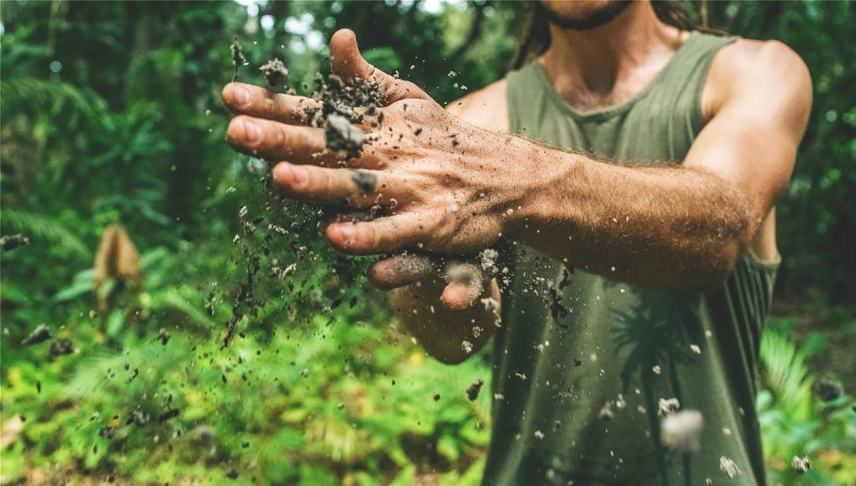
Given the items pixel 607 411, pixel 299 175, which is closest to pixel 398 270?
pixel 299 175

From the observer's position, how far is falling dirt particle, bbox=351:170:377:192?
2.75 feet

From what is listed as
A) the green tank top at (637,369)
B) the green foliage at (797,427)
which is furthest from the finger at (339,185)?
the green foliage at (797,427)

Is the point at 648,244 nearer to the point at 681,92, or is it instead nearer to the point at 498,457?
the point at 681,92

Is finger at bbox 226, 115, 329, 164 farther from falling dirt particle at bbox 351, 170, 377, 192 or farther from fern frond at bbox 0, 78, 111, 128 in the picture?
fern frond at bbox 0, 78, 111, 128

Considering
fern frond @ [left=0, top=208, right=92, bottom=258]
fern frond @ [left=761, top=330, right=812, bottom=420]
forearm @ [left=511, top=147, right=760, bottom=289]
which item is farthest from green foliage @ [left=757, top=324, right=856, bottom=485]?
fern frond @ [left=0, top=208, right=92, bottom=258]

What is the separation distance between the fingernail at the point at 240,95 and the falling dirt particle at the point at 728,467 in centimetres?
114

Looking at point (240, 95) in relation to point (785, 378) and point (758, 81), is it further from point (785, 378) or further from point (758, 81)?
point (785, 378)

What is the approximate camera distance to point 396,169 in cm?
Result: 88

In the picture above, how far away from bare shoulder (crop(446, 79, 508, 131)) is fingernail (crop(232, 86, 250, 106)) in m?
0.92

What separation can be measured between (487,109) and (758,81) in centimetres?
66

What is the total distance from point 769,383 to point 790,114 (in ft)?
9.03

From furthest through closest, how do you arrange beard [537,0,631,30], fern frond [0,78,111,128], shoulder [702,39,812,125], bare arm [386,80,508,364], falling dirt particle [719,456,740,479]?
A: fern frond [0,78,111,128], beard [537,0,631,30], shoulder [702,39,812,125], falling dirt particle [719,456,740,479], bare arm [386,80,508,364]

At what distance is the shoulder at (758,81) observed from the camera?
1.43 metres

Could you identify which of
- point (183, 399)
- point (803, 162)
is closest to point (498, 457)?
point (183, 399)
